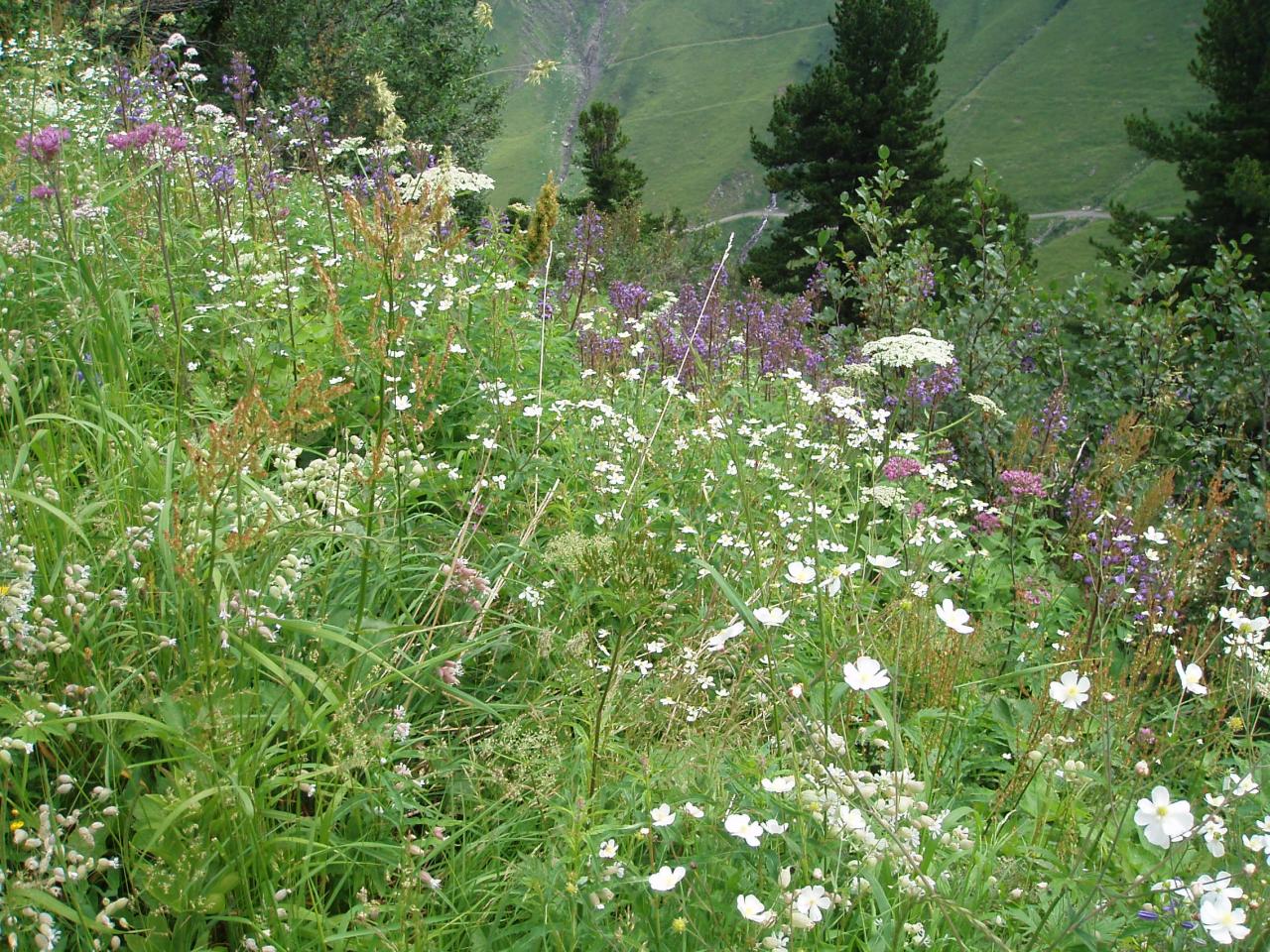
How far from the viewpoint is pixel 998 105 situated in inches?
5773

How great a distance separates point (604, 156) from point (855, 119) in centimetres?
1187

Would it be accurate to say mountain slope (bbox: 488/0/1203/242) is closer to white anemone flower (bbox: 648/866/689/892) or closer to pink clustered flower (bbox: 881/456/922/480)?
pink clustered flower (bbox: 881/456/922/480)

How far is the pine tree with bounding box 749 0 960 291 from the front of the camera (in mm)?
36469

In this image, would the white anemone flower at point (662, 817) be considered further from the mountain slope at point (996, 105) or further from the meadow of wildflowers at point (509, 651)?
the mountain slope at point (996, 105)

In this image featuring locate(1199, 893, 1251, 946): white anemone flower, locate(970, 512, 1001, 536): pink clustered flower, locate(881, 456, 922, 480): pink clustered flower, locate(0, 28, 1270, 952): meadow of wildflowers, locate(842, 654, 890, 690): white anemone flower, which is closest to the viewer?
locate(1199, 893, 1251, 946): white anemone flower

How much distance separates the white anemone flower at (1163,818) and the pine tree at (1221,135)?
3182 cm

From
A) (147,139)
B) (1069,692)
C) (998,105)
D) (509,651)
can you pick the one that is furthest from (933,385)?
(998,105)

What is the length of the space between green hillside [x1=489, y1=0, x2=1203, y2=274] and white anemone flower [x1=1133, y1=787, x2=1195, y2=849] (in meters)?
123

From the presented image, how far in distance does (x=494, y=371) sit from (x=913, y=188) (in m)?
35.5

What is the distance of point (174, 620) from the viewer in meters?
2.30

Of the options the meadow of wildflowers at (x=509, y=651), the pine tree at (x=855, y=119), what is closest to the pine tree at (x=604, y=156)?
the pine tree at (x=855, y=119)

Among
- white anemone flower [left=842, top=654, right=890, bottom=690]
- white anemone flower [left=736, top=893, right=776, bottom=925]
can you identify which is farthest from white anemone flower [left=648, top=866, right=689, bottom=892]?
white anemone flower [left=842, top=654, right=890, bottom=690]

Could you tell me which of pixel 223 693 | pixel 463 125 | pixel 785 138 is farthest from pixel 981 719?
pixel 785 138

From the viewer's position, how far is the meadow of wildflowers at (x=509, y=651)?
179 centimetres
